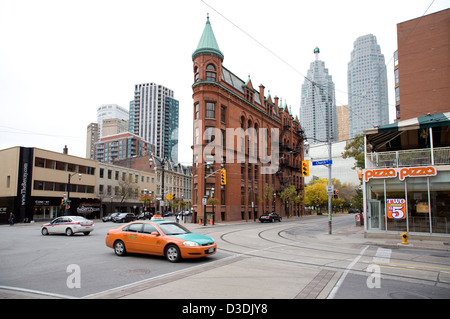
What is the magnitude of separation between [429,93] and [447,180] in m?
26.2

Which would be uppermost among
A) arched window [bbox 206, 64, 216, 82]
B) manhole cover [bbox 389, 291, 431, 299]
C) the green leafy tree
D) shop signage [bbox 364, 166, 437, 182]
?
arched window [bbox 206, 64, 216, 82]

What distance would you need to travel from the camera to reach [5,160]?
1690 inches

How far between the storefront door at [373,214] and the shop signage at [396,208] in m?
1.07

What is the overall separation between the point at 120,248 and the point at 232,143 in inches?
1328

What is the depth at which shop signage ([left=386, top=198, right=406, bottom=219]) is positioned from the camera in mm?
19578

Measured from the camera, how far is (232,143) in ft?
147

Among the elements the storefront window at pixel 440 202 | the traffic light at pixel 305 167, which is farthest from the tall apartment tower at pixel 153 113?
the storefront window at pixel 440 202

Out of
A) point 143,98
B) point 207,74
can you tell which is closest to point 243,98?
point 207,74

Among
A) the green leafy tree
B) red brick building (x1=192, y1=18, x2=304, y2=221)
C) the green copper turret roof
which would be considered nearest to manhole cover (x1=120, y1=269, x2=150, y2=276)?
red brick building (x1=192, y1=18, x2=304, y2=221)

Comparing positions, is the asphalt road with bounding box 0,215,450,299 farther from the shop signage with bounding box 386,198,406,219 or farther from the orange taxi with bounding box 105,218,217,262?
the shop signage with bounding box 386,198,406,219

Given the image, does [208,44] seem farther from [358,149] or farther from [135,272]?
[135,272]

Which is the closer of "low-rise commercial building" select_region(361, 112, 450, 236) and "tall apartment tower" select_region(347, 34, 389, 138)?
"low-rise commercial building" select_region(361, 112, 450, 236)

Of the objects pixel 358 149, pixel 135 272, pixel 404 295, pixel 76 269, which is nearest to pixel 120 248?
pixel 76 269

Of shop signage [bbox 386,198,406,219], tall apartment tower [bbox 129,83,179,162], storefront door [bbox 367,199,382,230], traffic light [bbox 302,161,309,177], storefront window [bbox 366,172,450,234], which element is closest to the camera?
storefront window [bbox 366,172,450,234]
